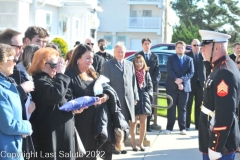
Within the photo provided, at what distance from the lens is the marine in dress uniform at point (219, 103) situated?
4.50m

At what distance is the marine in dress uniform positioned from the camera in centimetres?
450

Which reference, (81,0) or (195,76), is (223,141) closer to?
(195,76)

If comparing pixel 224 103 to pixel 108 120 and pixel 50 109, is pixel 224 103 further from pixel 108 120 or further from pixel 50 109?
pixel 50 109

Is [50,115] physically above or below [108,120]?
above

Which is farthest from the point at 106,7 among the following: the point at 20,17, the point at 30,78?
the point at 30,78

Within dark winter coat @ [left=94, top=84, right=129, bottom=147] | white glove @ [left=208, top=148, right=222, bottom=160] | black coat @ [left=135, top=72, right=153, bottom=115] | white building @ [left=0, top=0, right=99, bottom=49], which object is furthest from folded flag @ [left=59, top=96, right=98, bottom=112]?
white building @ [left=0, top=0, right=99, bottom=49]

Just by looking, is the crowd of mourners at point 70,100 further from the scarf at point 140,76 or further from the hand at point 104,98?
the scarf at point 140,76

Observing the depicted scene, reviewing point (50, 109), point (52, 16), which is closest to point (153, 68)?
point (50, 109)

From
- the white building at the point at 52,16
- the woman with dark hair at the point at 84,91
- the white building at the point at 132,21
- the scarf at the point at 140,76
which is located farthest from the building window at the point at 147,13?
the woman with dark hair at the point at 84,91

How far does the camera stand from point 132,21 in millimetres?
45438

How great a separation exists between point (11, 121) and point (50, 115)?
2.65 ft

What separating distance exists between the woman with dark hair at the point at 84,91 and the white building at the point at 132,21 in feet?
131

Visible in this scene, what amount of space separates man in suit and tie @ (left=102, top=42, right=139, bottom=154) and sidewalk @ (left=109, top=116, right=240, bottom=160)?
807 millimetres

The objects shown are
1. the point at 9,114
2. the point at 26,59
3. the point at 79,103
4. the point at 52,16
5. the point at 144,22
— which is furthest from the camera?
the point at 144,22
